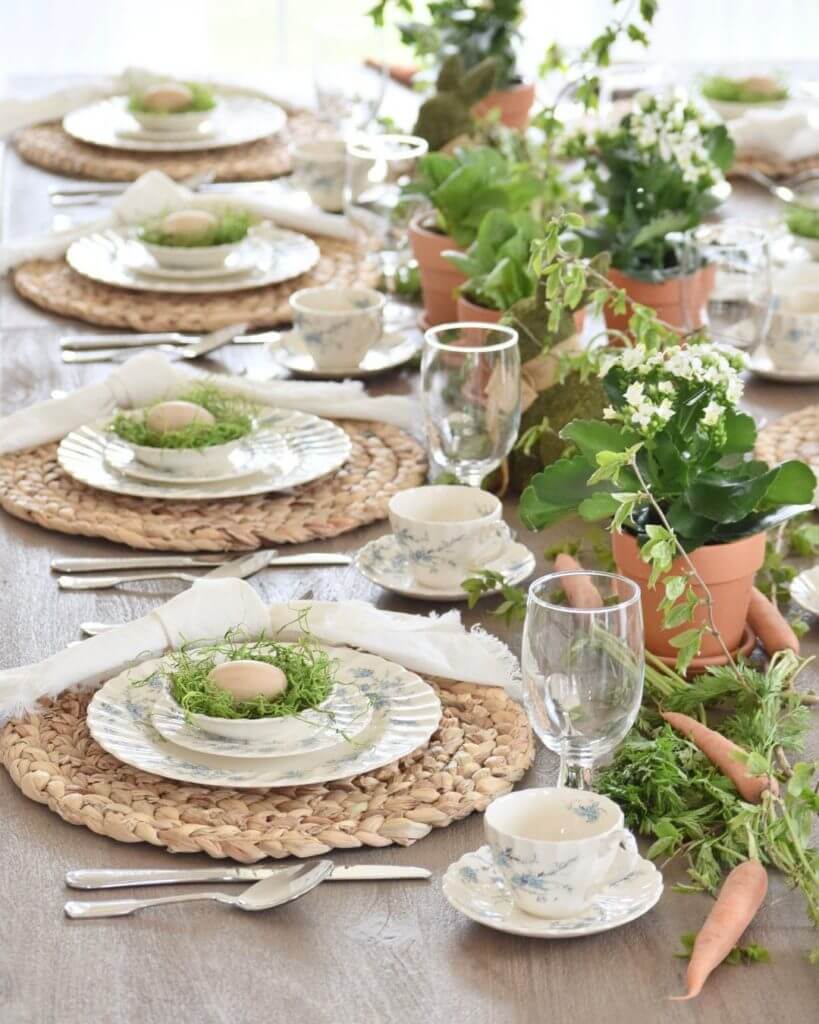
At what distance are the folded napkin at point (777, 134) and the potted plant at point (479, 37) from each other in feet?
1.22

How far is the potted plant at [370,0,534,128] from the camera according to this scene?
2.66 meters

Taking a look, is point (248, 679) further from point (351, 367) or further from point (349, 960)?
point (351, 367)

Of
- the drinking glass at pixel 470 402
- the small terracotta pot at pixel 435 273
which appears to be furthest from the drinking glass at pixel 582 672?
the small terracotta pot at pixel 435 273

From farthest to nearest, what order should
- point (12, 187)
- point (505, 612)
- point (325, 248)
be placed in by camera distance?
1. point (12, 187)
2. point (325, 248)
3. point (505, 612)

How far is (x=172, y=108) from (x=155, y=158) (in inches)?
3.9

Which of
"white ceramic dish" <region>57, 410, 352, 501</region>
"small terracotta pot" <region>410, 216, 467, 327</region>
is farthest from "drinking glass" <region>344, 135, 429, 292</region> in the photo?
"white ceramic dish" <region>57, 410, 352, 501</region>

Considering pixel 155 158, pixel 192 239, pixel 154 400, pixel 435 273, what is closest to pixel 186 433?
pixel 154 400

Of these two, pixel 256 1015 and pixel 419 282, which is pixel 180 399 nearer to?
pixel 419 282

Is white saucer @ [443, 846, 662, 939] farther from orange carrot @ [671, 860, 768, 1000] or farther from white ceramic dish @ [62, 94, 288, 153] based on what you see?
white ceramic dish @ [62, 94, 288, 153]

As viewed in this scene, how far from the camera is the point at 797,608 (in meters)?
1.32

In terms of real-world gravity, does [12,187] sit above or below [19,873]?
below

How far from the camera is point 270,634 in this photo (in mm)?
1205

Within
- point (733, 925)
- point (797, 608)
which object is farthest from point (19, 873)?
point (797, 608)

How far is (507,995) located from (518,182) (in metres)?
1.24
